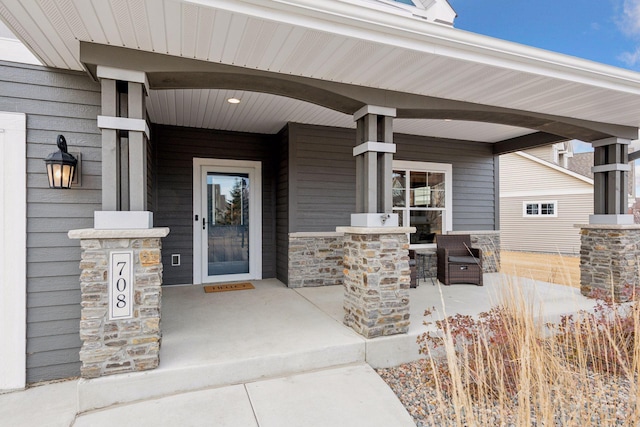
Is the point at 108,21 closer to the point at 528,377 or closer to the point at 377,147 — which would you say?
the point at 377,147

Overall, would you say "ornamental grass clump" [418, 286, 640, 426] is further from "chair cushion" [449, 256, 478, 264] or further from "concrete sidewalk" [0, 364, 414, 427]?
"chair cushion" [449, 256, 478, 264]

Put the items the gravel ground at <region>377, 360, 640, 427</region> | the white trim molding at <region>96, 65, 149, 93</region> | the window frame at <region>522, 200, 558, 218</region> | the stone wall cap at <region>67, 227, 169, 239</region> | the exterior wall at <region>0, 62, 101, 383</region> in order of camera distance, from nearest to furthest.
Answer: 1. the gravel ground at <region>377, 360, 640, 427</region>
2. the stone wall cap at <region>67, 227, 169, 239</region>
3. the white trim molding at <region>96, 65, 149, 93</region>
4. the exterior wall at <region>0, 62, 101, 383</region>
5. the window frame at <region>522, 200, 558, 218</region>

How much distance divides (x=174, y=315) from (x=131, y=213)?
5.84 feet

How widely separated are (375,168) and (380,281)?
1144 mm

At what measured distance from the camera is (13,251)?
2939 mm

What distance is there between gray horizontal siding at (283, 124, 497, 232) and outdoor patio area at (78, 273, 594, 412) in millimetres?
1399

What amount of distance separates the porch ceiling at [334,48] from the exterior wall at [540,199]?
900 cm

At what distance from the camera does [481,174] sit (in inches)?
275

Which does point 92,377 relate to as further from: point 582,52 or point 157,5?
point 582,52

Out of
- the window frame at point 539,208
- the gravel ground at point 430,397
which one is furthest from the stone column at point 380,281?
the window frame at point 539,208

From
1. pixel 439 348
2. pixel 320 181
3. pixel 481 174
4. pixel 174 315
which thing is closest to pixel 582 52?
pixel 481 174

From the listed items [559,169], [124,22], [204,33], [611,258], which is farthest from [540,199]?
[124,22]

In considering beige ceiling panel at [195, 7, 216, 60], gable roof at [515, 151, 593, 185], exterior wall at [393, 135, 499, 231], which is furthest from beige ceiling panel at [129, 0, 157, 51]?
gable roof at [515, 151, 593, 185]

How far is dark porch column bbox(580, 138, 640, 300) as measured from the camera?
4.84 m
